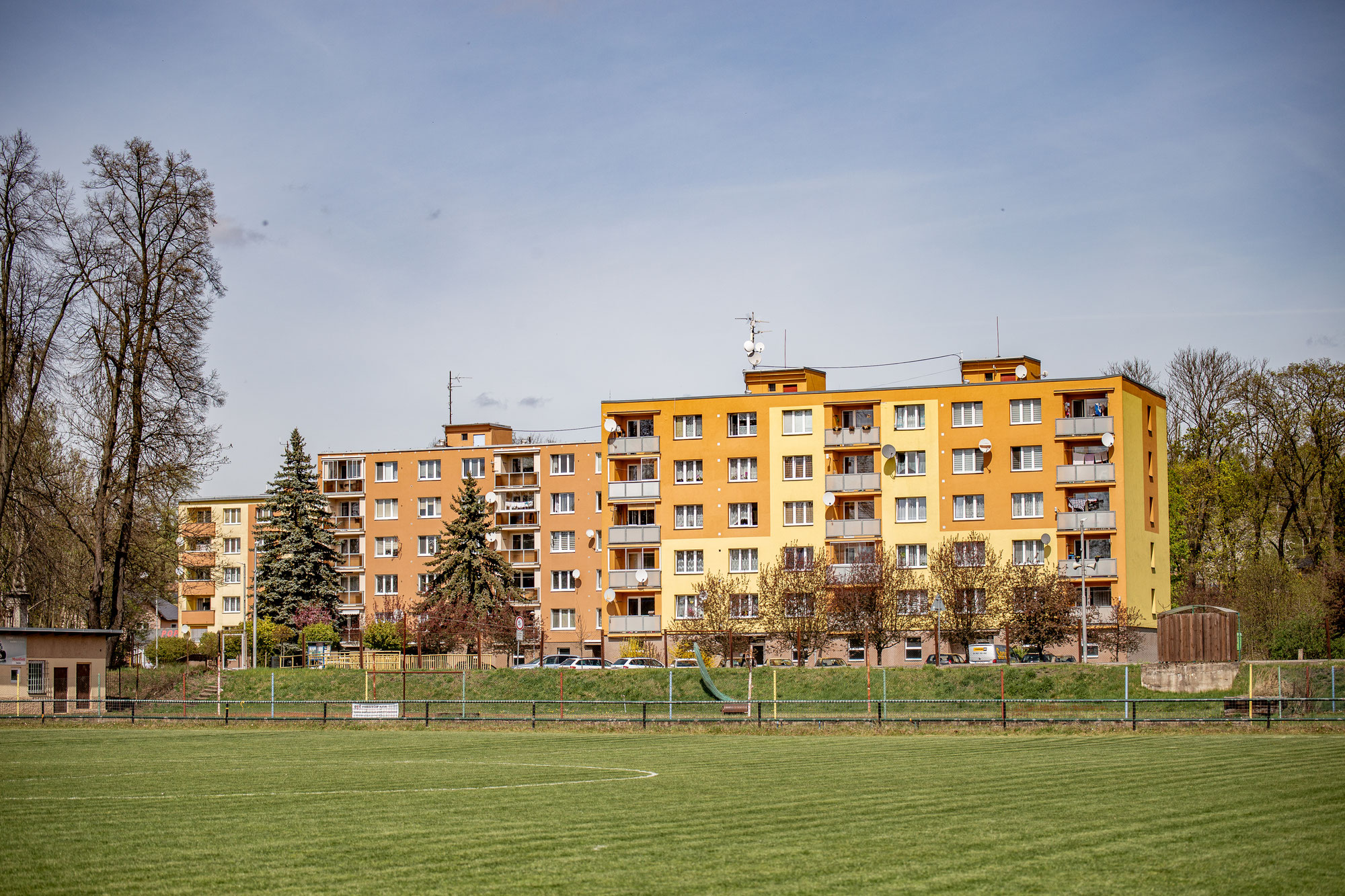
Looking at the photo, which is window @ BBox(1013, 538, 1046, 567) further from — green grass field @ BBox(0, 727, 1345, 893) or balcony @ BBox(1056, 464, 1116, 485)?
green grass field @ BBox(0, 727, 1345, 893)

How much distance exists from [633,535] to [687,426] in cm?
728

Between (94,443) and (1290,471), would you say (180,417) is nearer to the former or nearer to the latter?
(94,443)

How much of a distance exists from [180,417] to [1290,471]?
197 feet

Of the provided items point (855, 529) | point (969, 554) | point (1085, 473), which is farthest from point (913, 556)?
point (1085, 473)

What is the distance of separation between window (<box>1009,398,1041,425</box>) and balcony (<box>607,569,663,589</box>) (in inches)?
877

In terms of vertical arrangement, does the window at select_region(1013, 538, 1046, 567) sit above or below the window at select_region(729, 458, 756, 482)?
below

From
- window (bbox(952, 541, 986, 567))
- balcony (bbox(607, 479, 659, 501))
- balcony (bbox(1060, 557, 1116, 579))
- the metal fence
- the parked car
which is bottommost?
the parked car

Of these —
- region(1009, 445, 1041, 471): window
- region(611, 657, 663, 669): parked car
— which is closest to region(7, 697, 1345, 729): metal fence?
region(611, 657, 663, 669): parked car

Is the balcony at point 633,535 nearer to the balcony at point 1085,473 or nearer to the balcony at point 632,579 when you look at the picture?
the balcony at point 632,579

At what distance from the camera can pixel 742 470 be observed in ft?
268

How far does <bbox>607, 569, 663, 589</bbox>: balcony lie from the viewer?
82125mm

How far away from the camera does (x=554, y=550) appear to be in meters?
97.2

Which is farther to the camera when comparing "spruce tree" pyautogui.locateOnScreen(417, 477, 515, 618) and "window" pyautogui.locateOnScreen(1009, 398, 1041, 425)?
"spruce tree" pyautogui.locateOnScreen(417, 477, 515, 618)

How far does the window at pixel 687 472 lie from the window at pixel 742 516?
276 centimetres
